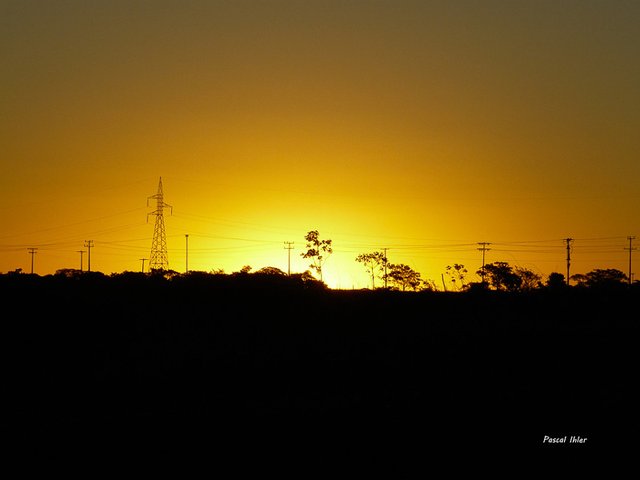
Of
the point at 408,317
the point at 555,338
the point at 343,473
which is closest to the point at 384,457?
the point at 343,473

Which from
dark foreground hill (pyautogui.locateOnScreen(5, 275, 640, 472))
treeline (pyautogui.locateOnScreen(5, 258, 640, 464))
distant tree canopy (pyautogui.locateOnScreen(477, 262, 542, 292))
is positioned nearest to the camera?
dark foreground hill (pyautogui.locateOnScreen(5, 275, 640, 472))

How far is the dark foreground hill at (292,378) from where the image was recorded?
16.4 m

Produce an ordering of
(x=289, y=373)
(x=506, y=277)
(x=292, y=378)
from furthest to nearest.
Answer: (x=506, y=277), (x=289, y=373), (x=292, y=378)

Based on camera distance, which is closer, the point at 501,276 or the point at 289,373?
the point at 289,373

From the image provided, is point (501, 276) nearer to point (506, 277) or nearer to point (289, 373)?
point (506, 277)

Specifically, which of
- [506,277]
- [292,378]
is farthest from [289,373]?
[506,277]

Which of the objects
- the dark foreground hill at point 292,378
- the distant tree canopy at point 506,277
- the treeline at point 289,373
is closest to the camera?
the dark foreground hill at point 292,378

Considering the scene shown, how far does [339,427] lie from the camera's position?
703 inches

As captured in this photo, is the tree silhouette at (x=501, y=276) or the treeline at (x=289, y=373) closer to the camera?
the treeline at (x=289, y=373)

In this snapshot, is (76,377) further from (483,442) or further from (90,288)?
(90,288)

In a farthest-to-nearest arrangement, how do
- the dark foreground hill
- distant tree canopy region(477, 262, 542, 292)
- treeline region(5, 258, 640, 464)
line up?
distant tree canopy region(477, 262, 542, 292), treeline region(5, 258, 640, 464), the dark foreground hill

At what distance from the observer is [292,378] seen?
25688 mm

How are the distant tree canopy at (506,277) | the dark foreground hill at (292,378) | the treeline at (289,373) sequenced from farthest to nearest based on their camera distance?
the distant tree canopy at (506,277)
the treeline at (289,373)
the dark foreground hill at (292,378)

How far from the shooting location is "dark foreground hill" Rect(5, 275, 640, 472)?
1638cm
